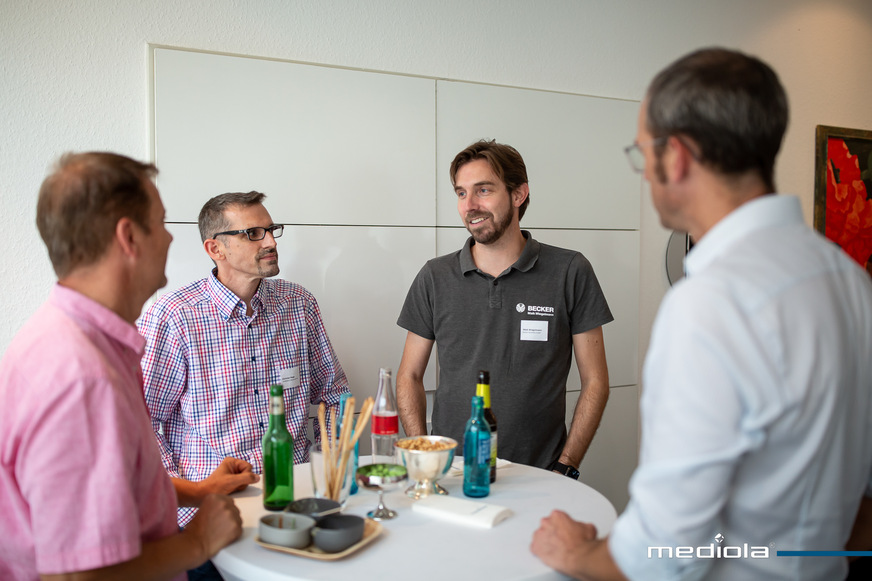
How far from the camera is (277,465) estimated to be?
167 centimetres

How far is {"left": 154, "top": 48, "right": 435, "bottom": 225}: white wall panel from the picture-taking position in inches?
109

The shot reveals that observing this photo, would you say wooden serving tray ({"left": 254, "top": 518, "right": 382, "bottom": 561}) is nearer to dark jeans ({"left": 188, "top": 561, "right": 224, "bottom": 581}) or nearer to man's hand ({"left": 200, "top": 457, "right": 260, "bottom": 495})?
man's hand ({"left": 200, "top": 457, "right": 260, "bottom": 495})

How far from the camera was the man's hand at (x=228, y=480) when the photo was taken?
5.80ft

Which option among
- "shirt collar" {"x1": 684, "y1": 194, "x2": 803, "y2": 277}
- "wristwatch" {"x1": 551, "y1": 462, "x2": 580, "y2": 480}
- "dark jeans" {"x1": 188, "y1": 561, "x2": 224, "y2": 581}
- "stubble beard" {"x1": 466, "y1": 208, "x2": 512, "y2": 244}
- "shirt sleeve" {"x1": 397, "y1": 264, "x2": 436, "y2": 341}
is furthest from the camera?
"shirt sleeve" {"x1": 397, "y1": 264, "x2": 436, "y2": 341}

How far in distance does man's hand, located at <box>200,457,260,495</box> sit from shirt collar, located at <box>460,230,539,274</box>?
3.95 ft

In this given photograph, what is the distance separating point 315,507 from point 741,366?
958 millimetres

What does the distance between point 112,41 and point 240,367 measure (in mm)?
1404

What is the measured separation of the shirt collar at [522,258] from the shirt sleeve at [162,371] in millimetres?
1138

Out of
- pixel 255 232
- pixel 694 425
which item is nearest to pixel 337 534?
pixel 694 425

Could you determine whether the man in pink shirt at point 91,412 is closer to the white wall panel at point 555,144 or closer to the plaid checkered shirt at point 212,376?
the plaid checkered shirt at point 212,376

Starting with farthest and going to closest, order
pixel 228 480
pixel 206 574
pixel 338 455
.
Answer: pixel 206 574 < pixel 228 480 < pixel 338 455

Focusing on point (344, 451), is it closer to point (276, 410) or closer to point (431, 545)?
point (276, 410)

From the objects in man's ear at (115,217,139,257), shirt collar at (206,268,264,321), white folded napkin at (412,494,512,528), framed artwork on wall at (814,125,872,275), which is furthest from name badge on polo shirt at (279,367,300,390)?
framed artwork on wall at (814,125,872,275)

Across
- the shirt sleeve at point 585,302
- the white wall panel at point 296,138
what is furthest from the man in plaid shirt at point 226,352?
the shirt sleeve at point 585,302
